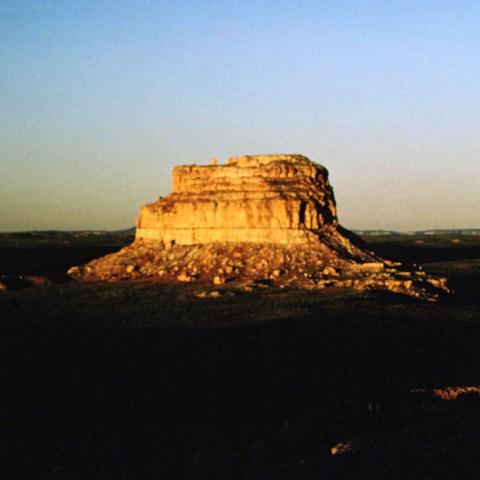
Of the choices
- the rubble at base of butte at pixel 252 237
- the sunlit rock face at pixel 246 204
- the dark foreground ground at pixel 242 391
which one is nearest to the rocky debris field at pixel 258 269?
the rubble at base of butte at pixel 252 237

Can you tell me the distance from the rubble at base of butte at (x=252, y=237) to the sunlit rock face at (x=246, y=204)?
88mm

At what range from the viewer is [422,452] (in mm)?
11844

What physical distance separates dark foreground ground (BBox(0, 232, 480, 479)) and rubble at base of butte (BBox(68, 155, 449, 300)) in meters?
8.14

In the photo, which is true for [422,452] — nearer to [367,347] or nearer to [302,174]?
[367,347]

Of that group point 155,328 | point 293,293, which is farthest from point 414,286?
point 155,328

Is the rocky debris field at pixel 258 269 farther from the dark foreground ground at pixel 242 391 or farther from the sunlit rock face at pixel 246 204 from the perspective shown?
the dark foreground ground at pixel 242 391

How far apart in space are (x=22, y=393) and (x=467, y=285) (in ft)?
151

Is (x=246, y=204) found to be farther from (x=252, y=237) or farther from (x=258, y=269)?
(x=258, y=269)

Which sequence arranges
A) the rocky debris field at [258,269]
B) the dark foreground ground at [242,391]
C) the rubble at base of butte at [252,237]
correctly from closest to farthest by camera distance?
1. the dark foreground ground at [242,391]
2. the rocky debris field at [258,269]
3. the rubble at base of butte at [252,237]

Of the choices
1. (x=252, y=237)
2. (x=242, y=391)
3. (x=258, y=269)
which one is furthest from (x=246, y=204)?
(x=242, y=391)

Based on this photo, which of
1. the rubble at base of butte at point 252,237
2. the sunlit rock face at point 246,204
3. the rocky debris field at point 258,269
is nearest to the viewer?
the rocky debris field at point 258,269

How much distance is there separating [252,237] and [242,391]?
1132 inches

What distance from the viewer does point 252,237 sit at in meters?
46.4

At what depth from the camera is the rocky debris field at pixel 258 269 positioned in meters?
38.6
